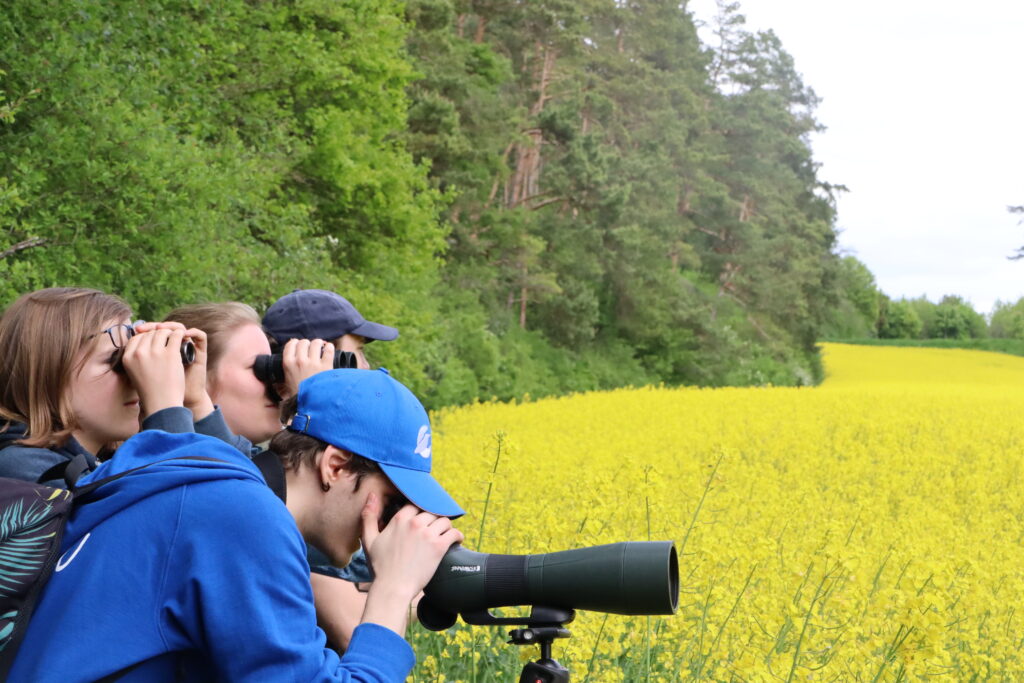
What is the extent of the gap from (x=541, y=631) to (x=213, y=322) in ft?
3.68

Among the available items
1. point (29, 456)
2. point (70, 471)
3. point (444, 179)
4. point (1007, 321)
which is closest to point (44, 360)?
point (29, 456)

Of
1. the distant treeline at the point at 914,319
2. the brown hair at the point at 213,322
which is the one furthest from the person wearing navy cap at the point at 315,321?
the distant treeline at the point at 914,319

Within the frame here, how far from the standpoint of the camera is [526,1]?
78.6 ft

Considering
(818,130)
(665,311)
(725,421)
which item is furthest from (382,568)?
(818,130)

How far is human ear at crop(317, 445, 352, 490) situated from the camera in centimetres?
147

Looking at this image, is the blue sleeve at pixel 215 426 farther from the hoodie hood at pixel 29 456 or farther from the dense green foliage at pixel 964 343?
the dense green foliage at pixel 964 343

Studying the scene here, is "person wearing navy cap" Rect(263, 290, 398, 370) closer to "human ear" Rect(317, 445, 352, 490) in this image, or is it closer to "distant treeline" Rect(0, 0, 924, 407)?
"human ear" Rect(317, 445, 352, 490)

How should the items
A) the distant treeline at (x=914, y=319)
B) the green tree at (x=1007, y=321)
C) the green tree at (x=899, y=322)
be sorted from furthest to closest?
the green tree at (x=899, y=322)
the distant treeline at (x=914, y=319)
the green tree at (x=1007, y=321)

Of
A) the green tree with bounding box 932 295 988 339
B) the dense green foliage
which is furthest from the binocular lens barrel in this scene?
the green tree with bounding box 932 295 988 339

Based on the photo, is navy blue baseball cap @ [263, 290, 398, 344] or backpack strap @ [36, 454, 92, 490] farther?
navy blue baseball cap @ [263, 290, 398, 344]

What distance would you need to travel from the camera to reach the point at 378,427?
147 cm

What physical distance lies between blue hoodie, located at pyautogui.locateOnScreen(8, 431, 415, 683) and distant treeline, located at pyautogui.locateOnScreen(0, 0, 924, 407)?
18.5ft

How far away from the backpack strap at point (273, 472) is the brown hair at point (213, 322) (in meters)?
0.73

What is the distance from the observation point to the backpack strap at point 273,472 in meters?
1.46
